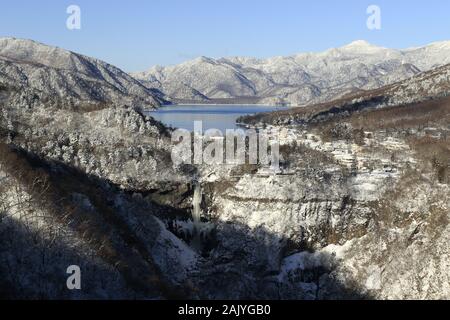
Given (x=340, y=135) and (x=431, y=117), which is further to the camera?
(x=431, y=117)

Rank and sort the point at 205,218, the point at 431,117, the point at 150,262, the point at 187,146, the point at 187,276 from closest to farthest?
the point at 150,262
the point at 187,276
the point at 205,218
the point at 187,146
the point at 431,117

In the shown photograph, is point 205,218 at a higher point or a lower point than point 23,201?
lower

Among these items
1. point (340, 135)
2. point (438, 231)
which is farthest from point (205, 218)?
point (340, 135)

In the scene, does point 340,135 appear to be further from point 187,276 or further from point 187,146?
point 187,276

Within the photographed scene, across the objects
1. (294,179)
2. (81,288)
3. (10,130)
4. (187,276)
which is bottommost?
(187,276)
